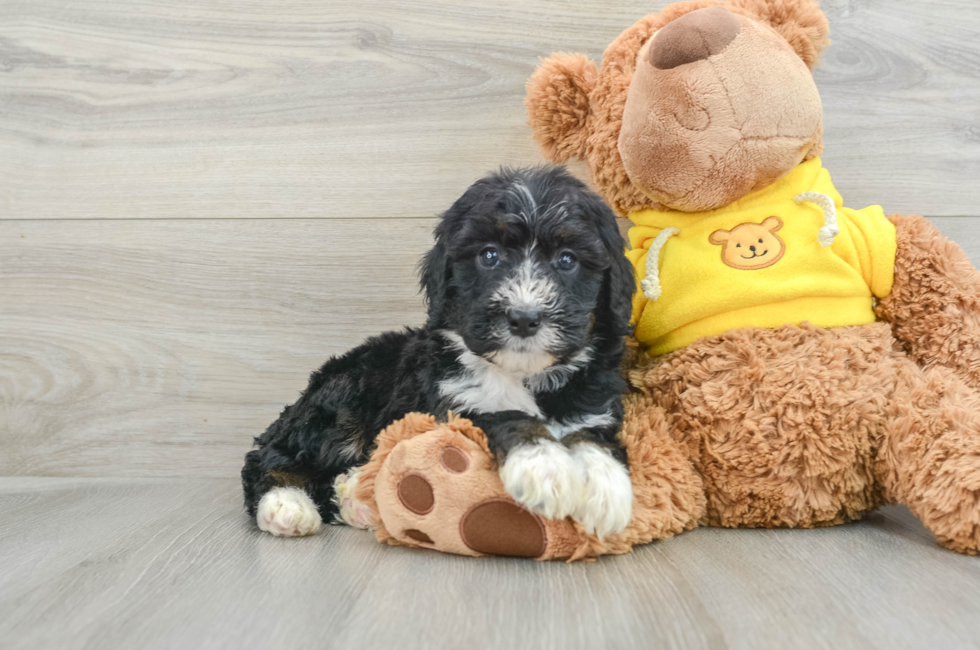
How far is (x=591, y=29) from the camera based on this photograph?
7.16 feet

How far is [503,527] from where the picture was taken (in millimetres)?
1376

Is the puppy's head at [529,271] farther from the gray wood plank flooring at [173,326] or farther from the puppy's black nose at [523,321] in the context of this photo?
the gray wood plank flooring at [173,326]

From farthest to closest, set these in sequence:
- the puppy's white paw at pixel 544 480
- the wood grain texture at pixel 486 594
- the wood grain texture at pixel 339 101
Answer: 1. the wood grain texture at pixel 339 101
2. the puppy's white paw at pixel 544 480
3. the wood grain texture at pixel 486 594

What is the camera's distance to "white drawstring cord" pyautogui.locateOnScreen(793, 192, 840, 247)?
159 cm

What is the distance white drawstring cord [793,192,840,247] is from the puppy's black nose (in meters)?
0.73

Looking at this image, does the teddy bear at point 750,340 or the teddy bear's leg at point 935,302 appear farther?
the teddy bear's leg at point 935,302

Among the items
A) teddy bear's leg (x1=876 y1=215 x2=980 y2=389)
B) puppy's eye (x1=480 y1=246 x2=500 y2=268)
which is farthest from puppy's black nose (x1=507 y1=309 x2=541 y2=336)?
teddy bear's leg (x1=876 y1=215 x2=980 y2=389)

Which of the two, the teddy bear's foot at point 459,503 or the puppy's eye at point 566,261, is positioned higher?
the puppy's eye at point 566,261

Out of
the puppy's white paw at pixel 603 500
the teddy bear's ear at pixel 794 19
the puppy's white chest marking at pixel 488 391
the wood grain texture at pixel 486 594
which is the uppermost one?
the teddy bear's ear at pixel 794 19

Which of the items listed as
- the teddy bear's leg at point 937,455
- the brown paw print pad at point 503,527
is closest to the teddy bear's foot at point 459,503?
the brown paw print pad at point 503,527

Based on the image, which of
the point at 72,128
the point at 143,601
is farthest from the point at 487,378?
the point at 72,128

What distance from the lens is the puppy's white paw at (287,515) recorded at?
168 centimetres

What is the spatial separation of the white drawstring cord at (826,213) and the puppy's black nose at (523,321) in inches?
28.7

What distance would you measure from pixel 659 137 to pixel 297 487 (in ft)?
4.03
